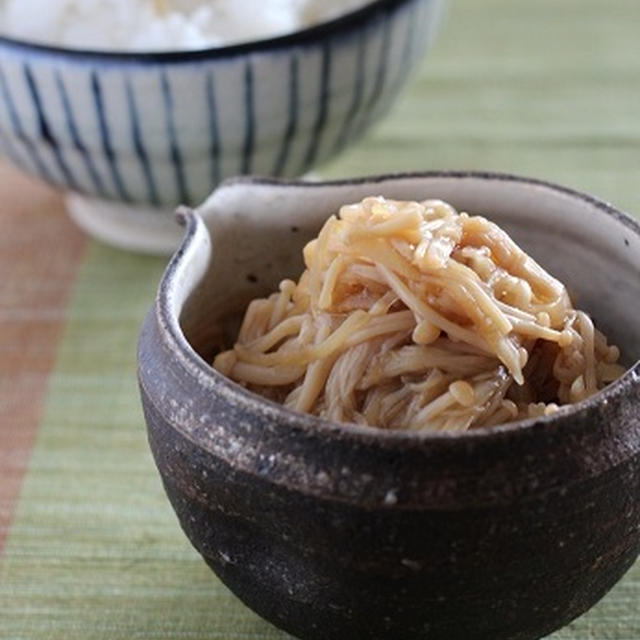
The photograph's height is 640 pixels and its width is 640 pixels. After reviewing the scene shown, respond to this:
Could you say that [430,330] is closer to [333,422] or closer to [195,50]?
[333,422]

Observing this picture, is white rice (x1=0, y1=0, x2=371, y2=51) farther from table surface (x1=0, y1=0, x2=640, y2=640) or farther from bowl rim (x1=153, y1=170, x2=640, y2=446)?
bowl rim (x1=153, y1=170, x2=640, y2=446)

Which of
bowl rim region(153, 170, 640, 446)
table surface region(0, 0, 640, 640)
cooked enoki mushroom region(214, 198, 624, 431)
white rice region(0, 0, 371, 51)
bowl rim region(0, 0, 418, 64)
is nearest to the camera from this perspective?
bowl rim region(153, 170, 640, 446)

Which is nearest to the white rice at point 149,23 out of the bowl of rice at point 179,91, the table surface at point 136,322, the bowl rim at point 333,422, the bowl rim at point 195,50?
the bowl of rice at point 179,91

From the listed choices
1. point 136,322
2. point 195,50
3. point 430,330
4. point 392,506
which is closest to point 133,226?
point 136,322

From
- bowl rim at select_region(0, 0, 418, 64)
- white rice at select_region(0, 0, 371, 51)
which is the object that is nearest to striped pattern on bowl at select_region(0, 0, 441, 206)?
bowl rim at select_region(0, 0, 418, 64)

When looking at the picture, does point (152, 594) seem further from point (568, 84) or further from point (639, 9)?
point (639, 9)

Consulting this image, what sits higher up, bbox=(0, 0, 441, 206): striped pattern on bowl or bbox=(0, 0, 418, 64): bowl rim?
bbox=(0, 0, 418, 64): bowl rim

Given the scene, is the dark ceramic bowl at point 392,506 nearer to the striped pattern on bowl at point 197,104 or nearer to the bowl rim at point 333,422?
the bowl rim at point 333,422
